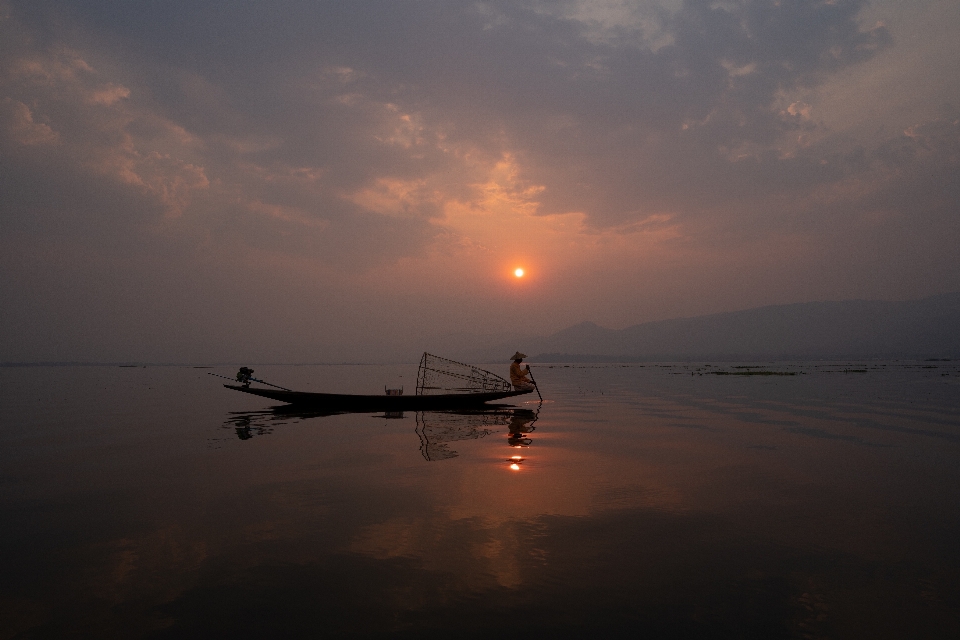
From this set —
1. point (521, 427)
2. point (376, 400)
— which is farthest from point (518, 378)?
point (376, 400)

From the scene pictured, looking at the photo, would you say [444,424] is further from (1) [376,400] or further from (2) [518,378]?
(2) [518,378]

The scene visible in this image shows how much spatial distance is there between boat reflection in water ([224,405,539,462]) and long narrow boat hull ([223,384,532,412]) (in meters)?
0.55

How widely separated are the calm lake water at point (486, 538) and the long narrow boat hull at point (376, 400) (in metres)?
10.3

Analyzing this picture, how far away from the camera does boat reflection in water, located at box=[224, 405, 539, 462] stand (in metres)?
18.7

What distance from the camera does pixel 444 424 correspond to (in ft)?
82.6

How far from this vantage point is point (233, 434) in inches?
869

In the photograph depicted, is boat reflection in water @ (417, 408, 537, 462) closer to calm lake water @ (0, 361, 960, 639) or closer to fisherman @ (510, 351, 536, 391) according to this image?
calm lake water @ (0, 361, 960, 639)

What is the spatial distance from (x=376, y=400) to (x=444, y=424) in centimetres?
690

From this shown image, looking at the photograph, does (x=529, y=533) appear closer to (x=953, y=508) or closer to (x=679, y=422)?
(x=953, y=508)

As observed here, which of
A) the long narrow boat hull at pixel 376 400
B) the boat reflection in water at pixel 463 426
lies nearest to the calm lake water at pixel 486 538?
the boat reflection in water at pixel 463 426

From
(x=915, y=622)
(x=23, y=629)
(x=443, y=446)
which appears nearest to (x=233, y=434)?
(x=443, y=446)

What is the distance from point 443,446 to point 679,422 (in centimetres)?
1316

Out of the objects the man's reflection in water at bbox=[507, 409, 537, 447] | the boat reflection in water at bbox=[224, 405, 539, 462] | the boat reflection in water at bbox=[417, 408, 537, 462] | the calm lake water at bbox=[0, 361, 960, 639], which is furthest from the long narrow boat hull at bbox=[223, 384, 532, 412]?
the calm lake water at bbox=[0, 361, 960, 639]

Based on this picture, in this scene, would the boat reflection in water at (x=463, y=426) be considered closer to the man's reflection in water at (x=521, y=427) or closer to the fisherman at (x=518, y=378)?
the man's reflection in water at (x=521, y=427)
